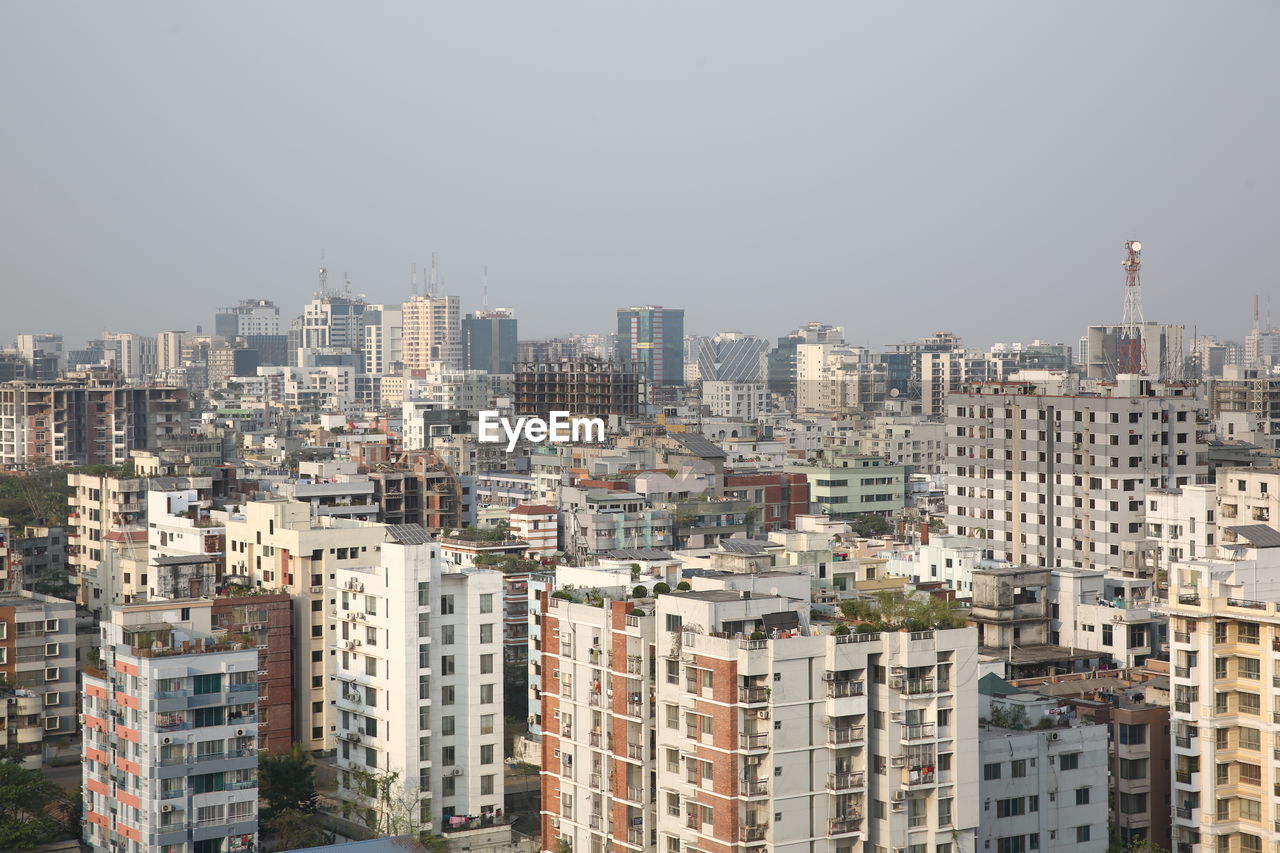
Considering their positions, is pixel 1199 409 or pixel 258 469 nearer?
pixel 1199 409

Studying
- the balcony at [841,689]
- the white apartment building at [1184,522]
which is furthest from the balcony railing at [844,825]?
the white apartment building at [1184,522]

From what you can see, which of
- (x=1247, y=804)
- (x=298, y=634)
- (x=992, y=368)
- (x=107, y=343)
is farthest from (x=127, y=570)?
(x=107, y=343)

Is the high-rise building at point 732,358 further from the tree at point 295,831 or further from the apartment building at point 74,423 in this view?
the tree at point 295,831

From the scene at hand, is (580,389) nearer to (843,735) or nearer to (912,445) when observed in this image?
(912,445)

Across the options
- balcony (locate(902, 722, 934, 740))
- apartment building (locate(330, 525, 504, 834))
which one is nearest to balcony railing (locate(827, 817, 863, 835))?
balcony (locate(902, 722, 934, 740))

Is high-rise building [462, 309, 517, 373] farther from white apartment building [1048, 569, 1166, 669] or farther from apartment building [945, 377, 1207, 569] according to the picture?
white apartment building [1048, 569, 1166, 669]

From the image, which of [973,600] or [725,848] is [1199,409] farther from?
[725,848]

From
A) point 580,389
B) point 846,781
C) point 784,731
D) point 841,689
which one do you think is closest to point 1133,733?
point 846,781
